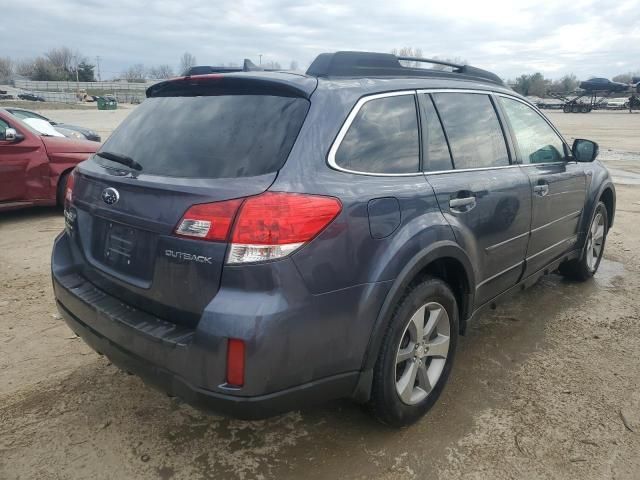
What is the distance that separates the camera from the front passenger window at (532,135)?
143 inches

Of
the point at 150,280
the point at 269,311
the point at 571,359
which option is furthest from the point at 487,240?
the point at 150,280

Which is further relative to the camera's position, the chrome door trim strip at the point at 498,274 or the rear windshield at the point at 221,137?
the chrome door trim strip at the point at 498,274

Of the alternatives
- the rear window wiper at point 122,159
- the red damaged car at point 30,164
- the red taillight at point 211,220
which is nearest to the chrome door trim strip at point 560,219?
the red taillight at point 211,220

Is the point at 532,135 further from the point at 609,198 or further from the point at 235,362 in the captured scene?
the point at 235,362

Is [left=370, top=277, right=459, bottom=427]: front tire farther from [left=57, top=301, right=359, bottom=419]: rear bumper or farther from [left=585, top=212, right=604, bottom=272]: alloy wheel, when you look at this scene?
[left=585, top=212, right=604, bottom=272]: alloy wheel

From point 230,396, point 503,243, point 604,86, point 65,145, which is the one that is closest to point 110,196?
point 230,396

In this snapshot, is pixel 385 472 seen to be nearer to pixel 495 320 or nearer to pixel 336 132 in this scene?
pixel 336 132

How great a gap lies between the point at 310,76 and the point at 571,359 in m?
2.49

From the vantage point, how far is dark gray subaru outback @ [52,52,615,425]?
1.99 meters

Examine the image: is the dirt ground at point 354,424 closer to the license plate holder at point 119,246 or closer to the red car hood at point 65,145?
the license plate holder at point 119,246

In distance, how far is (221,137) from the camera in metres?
2.29

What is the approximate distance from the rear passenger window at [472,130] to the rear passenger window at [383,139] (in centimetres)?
33

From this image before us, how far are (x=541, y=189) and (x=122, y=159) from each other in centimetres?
270

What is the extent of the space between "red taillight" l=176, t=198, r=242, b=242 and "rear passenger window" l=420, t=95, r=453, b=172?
3.73 ft
